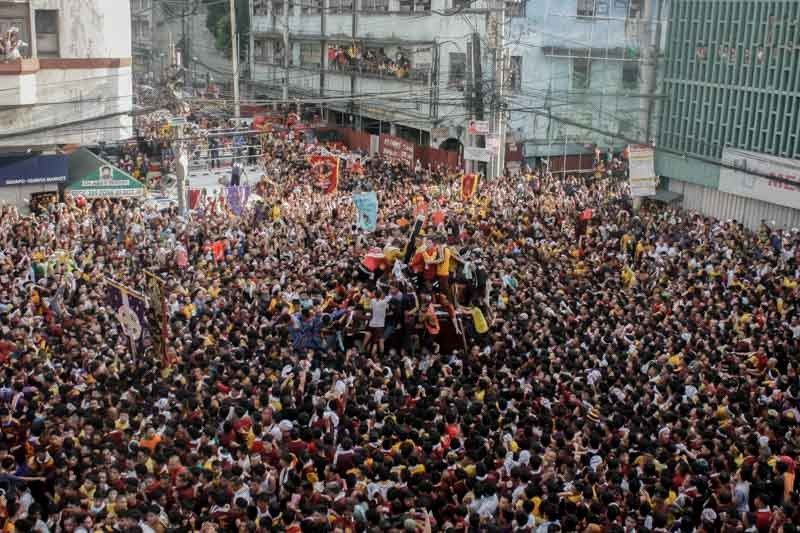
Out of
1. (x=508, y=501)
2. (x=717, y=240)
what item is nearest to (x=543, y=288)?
(x=717, y=240)

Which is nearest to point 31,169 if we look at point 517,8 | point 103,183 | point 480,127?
point 103,183

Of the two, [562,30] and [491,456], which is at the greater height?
[562,30]

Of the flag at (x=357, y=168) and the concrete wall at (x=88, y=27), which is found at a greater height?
the concrete wall at (x=88, y=27)

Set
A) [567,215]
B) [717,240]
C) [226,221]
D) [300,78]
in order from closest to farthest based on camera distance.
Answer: [717,240] < [226,221] < [567,215] < [300,78]

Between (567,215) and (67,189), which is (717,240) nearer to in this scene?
(567,215)

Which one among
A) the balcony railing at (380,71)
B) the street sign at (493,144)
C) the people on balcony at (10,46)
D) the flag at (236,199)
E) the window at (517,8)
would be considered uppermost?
the window at (517,8)

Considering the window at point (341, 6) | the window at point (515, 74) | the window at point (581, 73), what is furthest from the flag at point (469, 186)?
the window at point (341, 6)

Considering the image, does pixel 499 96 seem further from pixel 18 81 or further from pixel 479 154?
pixel 18 81

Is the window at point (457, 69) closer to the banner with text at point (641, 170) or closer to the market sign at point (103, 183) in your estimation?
the banner with text at point (641, 170)
